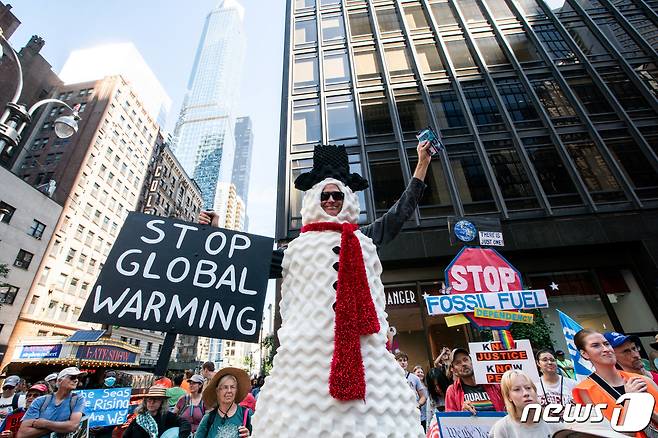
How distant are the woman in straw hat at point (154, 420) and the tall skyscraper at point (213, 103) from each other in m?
105

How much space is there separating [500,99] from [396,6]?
8.63 metres

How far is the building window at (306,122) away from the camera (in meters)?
14.7

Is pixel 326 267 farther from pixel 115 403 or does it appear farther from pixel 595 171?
pixel 595 171

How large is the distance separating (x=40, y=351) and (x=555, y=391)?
2947cm

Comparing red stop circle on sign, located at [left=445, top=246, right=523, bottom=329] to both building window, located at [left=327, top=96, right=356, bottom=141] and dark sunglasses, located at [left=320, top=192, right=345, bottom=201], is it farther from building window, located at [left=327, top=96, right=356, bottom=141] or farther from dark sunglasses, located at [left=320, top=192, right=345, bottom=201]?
building window, located at [left=327, top=96, right=356, bottom=141]

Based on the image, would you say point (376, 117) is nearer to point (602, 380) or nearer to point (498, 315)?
point (498, 315)

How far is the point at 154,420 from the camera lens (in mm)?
4371

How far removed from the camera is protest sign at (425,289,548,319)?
510 centimetres

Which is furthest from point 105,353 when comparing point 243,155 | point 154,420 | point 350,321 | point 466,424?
point 243,155

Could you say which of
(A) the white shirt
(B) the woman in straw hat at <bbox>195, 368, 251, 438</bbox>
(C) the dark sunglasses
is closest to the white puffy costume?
(C) the dark sunglasses

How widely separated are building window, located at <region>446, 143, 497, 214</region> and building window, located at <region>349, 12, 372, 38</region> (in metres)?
8.89

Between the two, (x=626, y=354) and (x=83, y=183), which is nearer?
(x=626, y=354)

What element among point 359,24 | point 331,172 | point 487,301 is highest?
point 359,24

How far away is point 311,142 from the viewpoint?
14.5 metres
